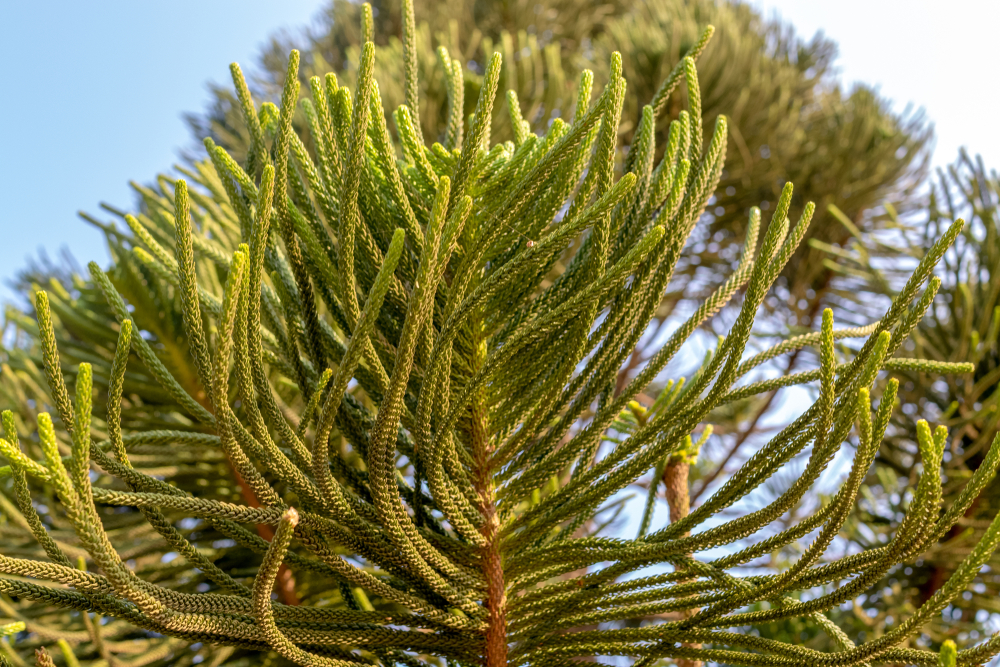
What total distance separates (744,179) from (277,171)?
238 centimetres

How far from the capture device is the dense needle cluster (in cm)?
51

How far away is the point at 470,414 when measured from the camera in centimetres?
71

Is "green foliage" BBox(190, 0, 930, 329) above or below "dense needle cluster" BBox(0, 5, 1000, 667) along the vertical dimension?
above

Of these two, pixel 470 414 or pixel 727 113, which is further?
pixel 727 113

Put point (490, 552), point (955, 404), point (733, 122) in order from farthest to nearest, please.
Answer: point (733, 122), point (955, 404), point (490, 552)

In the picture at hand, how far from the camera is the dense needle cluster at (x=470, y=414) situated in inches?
20.2

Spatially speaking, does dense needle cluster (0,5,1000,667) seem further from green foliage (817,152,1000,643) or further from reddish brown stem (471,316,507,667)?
green foliage (817,152,1000,643)

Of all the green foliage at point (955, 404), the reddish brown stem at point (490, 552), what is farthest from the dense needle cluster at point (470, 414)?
the green foliage at point (955, 404)

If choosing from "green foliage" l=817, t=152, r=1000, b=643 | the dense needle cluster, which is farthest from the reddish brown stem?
"green foliage" l=817, t=152, r=1000, b=643

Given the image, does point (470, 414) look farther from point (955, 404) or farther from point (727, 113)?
point (727, 113)

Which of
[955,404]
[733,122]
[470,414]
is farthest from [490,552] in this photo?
[733,122]

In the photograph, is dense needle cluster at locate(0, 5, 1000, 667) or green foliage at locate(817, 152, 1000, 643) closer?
dense needle cluster at locate(0, 5, 1000, 667)

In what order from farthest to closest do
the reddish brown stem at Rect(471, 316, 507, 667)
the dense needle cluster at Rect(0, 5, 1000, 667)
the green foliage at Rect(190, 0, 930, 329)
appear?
the green foliage at Rect(190, 0, 930, 329), the reddish brown stem at Rect(471, 316, 507, 667), the dense needle cluster at Rect(0, 5, 1000, 667)

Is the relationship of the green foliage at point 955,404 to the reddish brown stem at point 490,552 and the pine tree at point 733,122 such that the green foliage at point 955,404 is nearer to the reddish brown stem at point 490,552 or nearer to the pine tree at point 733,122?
the pine tree at point 733,122
